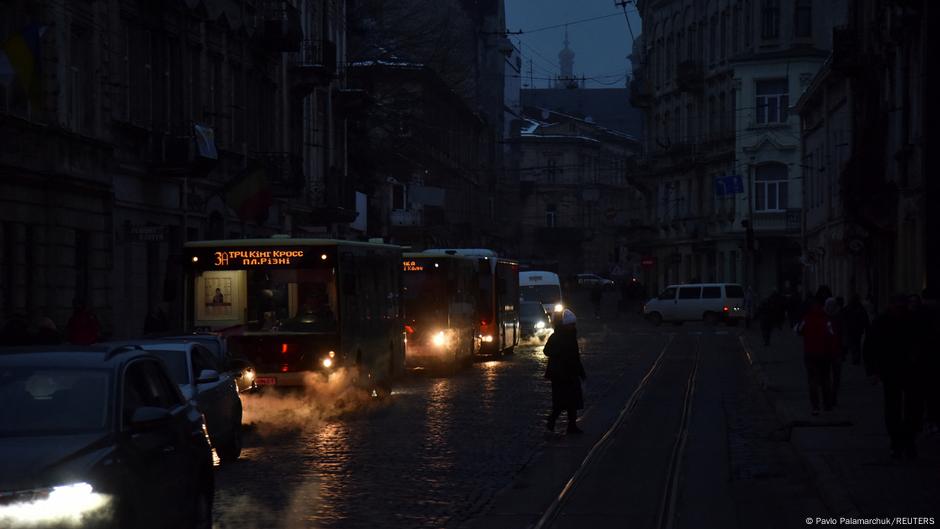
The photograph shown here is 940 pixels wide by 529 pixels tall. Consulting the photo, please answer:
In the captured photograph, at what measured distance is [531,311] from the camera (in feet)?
192

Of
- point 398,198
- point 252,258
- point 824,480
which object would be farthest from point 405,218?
point 824,480

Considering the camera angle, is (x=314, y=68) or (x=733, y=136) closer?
(x=314, y=68)

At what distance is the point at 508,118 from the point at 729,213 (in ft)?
174

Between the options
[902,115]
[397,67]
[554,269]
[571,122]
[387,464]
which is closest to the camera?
[387,464]

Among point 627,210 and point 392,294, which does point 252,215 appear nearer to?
point 392,294

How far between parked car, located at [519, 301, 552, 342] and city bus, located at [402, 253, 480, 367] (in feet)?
61.2

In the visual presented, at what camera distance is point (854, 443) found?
18.4m

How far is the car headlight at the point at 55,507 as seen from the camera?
335 inches

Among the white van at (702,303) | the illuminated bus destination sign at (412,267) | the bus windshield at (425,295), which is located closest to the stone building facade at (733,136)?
the white van at (702,303)

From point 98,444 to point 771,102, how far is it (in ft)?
257

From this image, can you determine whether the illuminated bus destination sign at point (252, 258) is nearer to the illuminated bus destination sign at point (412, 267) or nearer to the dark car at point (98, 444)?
the illuminated bus destination sign at point (412, 267)

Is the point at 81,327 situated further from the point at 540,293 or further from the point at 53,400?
the point at 540,293

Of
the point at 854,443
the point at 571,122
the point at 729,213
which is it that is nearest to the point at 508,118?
the point at 571,122

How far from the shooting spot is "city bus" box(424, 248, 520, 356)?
42.7 meters
